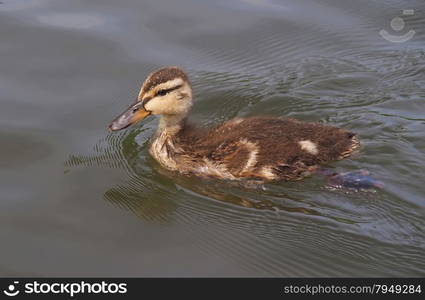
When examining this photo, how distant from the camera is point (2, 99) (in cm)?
536

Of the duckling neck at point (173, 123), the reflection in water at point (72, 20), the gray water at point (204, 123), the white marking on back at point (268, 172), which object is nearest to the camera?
A: the gray water at point (204, 123)

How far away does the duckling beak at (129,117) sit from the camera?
473cm

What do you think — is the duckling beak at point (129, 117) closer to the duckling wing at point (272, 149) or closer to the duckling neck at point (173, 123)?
the duckling neck at point (173, 123)

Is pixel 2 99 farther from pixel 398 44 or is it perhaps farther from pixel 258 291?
pixel 398 44

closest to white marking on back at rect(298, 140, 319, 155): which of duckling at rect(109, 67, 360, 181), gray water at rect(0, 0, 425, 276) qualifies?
duckling at rect(109, 67, 360, 181)

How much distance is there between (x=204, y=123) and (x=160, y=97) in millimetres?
824

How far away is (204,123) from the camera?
547 centimetres

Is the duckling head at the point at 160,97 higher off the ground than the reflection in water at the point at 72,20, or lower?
lower

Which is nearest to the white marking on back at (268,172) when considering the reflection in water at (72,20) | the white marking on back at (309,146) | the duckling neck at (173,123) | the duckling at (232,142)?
the duckling at (232,142)

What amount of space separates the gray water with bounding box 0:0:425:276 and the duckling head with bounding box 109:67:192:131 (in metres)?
0.34

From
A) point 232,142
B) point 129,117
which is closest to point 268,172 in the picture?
point 232,142

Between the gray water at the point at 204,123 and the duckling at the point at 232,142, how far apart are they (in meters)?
0.11

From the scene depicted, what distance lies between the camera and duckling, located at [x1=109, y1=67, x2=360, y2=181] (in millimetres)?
4516

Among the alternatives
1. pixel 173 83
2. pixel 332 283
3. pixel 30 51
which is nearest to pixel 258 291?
pixel 332 283
